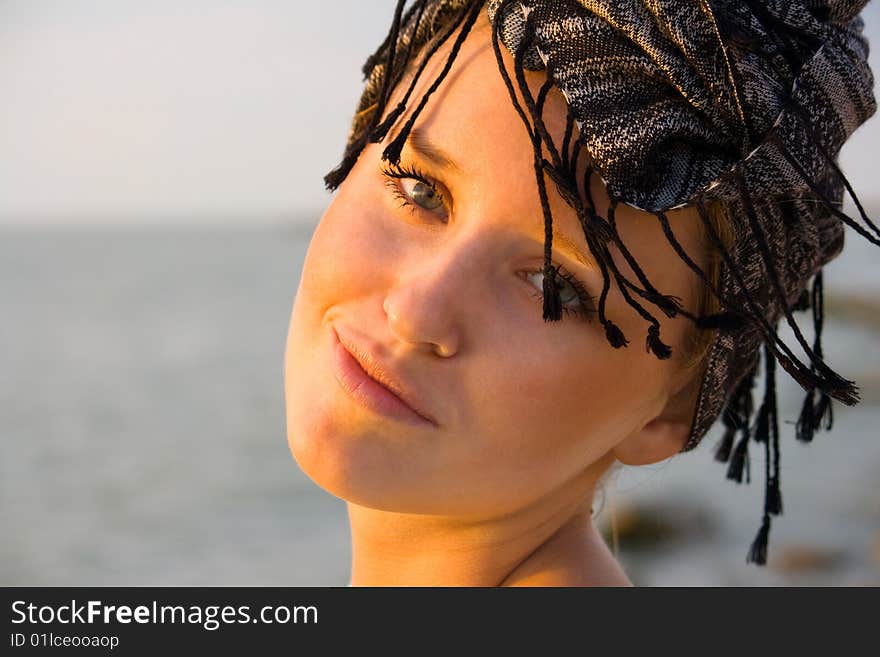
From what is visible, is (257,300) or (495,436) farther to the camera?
(257,300)

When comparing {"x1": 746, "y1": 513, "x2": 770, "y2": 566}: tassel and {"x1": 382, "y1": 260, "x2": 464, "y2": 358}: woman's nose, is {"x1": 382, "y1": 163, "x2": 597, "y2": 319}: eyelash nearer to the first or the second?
{"x1": 382, "y1": 260, "x2": 464, "y2": 358}: woman's nose

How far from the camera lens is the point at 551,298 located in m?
1.81

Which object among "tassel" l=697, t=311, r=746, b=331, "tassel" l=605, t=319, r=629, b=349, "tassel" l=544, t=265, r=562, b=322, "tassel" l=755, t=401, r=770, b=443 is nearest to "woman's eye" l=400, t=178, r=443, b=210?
"tassel" l=544, t=265, r=562, b=322

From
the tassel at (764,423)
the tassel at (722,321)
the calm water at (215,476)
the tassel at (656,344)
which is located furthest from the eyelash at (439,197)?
the calm water at (215,476)

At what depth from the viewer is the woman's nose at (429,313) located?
1805 millimetres

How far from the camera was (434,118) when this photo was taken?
6.27ft

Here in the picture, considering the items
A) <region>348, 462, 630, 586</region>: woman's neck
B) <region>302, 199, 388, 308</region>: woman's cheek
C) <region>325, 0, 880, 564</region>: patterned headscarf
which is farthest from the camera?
<region>348, 462, 630, 586</region>: woman's neck

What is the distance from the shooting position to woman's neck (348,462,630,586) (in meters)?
2.14

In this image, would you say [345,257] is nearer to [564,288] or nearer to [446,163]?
[446,163]

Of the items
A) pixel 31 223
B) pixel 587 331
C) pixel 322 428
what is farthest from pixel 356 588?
pixel 31 223

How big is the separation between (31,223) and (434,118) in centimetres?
3125

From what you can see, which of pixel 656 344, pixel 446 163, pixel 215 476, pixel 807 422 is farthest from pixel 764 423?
pixel 215 476

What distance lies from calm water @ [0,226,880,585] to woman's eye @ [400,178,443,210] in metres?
2.20
